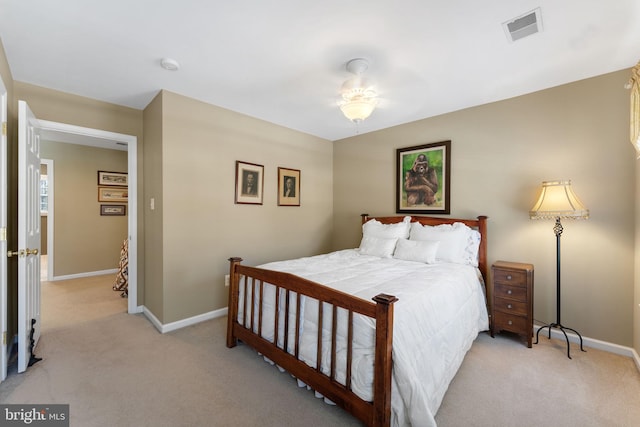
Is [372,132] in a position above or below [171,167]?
above

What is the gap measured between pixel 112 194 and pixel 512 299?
259 inches

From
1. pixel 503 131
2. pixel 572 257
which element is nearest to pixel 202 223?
pixel 503 131

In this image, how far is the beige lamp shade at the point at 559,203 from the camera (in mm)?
2371

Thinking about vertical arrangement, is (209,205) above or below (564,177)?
below

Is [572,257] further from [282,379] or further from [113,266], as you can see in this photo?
[113,266]

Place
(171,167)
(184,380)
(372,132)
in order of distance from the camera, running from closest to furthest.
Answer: (184,380)
(171,167)
(372,132)

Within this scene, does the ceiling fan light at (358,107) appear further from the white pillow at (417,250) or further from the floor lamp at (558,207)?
the floor lamp at (558,207)

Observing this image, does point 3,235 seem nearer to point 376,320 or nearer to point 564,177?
point 376,320

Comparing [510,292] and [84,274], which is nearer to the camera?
[510,292]

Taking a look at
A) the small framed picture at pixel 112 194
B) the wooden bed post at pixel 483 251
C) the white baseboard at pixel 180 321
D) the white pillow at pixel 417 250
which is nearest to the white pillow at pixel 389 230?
the white pillow at pixel 417 250

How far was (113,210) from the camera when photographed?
5395 millimetres

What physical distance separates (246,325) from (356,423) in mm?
1194

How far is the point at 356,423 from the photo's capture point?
163 cm

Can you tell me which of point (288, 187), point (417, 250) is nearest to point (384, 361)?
point (417, 250)
